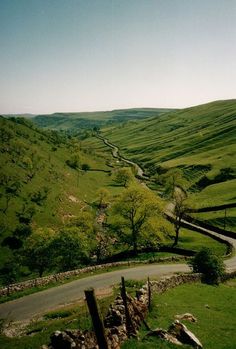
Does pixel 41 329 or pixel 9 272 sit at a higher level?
pixel 41 329

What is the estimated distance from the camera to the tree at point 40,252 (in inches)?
2645

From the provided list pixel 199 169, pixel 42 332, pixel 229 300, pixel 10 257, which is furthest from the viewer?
pixel 199 169

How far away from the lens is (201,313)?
36.4 m

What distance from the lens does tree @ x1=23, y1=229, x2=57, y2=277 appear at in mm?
67188

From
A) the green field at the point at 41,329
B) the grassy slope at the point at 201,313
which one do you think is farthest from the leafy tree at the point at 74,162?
the green field at the point at 41,329

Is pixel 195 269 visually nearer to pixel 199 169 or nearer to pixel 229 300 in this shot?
pixel 229 300

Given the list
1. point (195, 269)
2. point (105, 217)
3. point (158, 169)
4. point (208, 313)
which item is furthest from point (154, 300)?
point (158, 169)

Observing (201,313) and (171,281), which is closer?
(201,313)

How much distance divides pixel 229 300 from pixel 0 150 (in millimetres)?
104554

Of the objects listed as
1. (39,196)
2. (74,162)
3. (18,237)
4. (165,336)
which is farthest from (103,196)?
(165,336)

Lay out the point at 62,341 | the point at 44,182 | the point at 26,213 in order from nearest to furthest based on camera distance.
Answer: the point at 62,341, the point at 26,213, the point at 44,182

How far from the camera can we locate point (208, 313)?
3716 centimetres

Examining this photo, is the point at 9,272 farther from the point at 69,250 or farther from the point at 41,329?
the point at 41,329

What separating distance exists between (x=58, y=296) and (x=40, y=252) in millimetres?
29954
